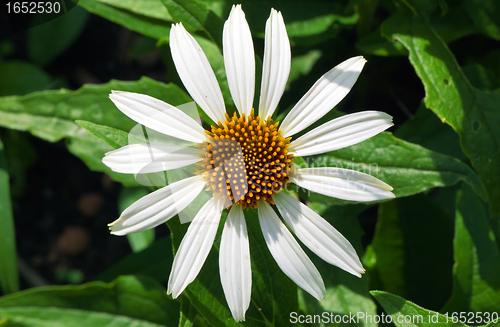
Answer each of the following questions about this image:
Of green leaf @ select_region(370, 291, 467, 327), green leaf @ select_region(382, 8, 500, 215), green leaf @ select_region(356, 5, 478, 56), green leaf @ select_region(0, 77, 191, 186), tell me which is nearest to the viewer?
green leaf @ select_region(370, 291, 467, 327)

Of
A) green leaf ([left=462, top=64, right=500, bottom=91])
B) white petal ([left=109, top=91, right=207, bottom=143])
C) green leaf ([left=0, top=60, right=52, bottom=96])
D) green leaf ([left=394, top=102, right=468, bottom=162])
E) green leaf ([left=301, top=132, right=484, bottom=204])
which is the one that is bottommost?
green leaf ([left=301, top=132, right=484, bottom=204])

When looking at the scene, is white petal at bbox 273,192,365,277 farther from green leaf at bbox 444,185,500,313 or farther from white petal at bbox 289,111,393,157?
green leaf at bbox 444,185,500,313

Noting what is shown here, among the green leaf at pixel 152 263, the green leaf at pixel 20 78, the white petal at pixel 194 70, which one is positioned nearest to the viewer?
the white petal at pixel 194 70

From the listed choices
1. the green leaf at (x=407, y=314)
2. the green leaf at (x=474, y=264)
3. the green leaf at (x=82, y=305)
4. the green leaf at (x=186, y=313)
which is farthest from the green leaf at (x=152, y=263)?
the green leaf at (x=474, y=264)

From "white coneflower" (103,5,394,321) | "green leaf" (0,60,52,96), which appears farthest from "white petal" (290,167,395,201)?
"green leaf" (0,60,52,96)

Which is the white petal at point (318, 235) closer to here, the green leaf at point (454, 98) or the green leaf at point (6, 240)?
the green leaf at point (454, 98)

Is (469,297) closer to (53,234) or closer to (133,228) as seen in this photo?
(133,228)

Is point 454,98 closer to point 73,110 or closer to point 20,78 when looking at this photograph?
point 73,110
